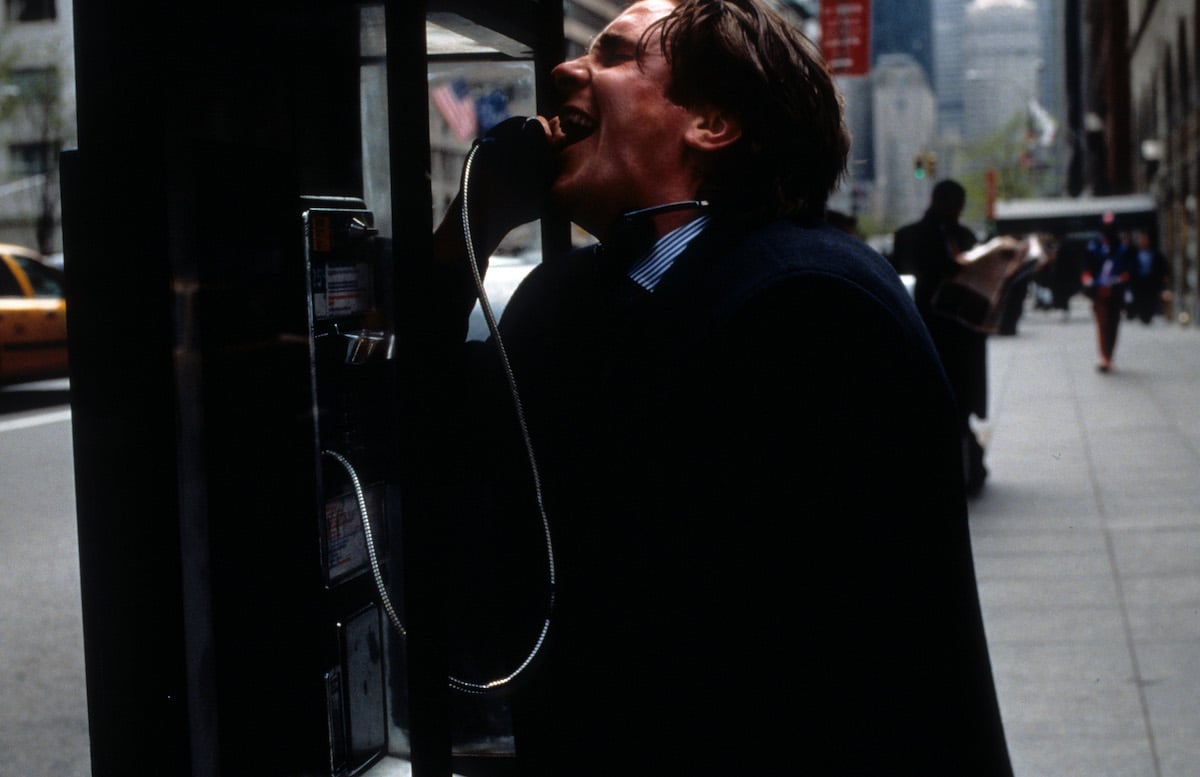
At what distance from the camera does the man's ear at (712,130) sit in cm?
167

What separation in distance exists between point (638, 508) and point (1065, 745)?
9.95 ft

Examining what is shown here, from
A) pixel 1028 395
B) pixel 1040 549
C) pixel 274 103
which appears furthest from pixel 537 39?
pixel 1028 395

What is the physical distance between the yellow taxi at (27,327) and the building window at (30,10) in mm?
20100

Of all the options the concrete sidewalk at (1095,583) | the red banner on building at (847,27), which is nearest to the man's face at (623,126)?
the concrete sidewalk at (1095,583)

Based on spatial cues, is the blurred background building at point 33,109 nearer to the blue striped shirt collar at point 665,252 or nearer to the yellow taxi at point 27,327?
the yellow taxi at point 27,327

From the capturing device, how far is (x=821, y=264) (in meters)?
1.52

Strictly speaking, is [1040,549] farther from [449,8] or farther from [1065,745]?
[449,8]

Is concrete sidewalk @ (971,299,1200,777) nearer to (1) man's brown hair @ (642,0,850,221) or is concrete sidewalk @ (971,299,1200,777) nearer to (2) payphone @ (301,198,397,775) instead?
(2) payphone @ (301,198,397,775)

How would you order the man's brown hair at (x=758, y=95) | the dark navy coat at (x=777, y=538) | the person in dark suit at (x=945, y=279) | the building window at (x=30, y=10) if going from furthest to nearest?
the building window at (x=30, y=10)
the person in dark suit at (x=945, y=279)
the man's brown hair at (x=758, y=95)
the dark navy coat at (x=777, y=538)

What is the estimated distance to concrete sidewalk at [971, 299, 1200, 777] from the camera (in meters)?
4.16

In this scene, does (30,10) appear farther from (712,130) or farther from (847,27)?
(712,130)

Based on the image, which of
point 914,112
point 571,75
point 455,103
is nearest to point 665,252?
point 571,75

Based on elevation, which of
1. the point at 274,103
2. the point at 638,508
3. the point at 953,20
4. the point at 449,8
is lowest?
the point at 638,508

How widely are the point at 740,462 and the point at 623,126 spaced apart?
1.61ft
